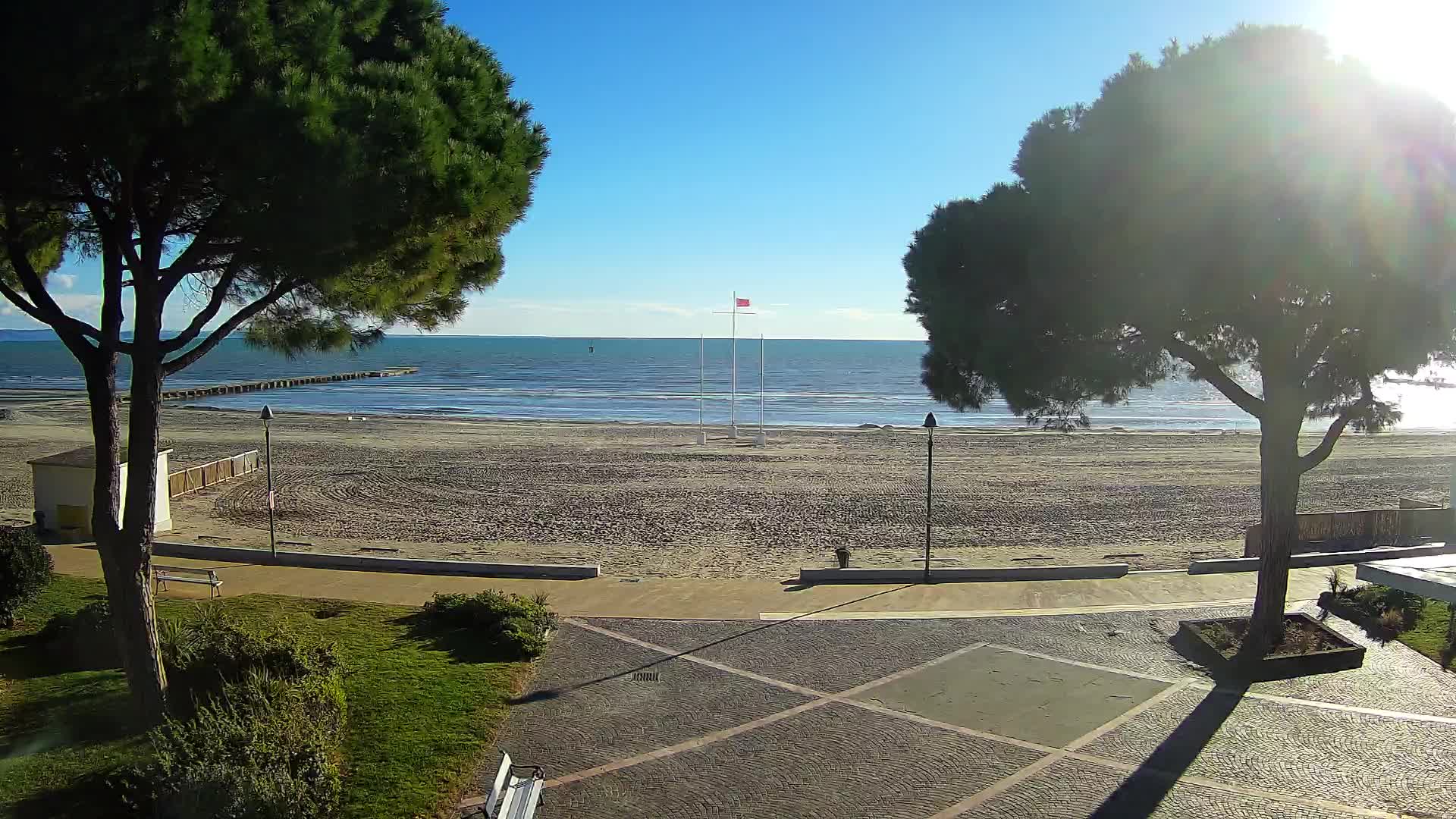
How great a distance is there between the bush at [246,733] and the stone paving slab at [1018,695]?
16.6 feet

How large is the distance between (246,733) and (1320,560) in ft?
53.0

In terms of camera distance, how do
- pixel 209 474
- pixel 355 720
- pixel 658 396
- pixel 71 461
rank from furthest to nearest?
pixel 658 396, pixel 209 474, pixel 71 461, pixel 355 720

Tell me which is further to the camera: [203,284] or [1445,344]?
[1445,344]

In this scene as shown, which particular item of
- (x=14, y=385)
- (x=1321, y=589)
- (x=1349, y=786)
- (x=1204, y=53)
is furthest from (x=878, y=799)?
(x=14, y=385)

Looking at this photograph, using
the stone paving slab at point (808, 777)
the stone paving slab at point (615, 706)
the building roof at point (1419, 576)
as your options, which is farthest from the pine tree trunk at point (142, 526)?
the building roof at point (1419, 576)

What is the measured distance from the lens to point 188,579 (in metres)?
13.0

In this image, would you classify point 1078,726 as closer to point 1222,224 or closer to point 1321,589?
point 1222,224

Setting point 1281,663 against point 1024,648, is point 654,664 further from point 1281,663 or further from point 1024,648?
point 1281,663

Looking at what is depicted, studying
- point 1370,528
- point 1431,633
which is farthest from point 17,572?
point 1370,528

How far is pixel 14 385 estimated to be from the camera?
262 ft

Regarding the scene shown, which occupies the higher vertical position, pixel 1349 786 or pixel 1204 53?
pixel 1204 53

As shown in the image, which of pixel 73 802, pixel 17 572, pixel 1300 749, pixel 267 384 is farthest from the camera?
pixel 267 384

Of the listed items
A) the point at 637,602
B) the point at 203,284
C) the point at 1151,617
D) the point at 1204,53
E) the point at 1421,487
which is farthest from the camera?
the point at 1421,487

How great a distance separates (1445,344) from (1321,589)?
5.88 meters
